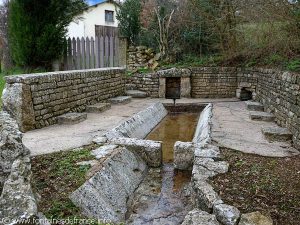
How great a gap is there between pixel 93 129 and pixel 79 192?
10.1 feet

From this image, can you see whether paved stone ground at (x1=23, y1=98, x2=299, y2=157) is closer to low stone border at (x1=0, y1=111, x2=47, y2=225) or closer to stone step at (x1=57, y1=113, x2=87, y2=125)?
stone step at (x1=57, y1=113, x2=87, y2=125)

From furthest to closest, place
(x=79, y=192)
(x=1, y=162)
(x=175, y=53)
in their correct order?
1. (x=175, y=53)
2. (x=79, y=192)
3. (x=1, y=162)

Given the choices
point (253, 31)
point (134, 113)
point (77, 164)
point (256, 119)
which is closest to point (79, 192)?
point (77, 164)

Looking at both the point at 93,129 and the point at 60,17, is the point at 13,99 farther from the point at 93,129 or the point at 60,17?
the point at 60,17

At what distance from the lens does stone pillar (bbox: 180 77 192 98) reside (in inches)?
475

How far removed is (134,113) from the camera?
28.0ft

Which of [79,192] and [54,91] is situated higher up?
[54,91]

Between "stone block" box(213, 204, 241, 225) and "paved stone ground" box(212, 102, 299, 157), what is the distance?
7.01 ft

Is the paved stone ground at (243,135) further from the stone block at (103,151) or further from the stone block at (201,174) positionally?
the stone block at (103,151)

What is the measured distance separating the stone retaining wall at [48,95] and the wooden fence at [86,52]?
2902mm

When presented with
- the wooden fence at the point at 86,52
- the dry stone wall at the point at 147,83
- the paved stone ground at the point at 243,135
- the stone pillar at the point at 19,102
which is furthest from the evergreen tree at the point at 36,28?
the paved stone ground at the point at 243,135

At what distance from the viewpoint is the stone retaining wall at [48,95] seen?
19.8 ft

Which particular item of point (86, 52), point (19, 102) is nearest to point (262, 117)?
point (19, 102)

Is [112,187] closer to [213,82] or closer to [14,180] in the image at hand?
[14,180]
